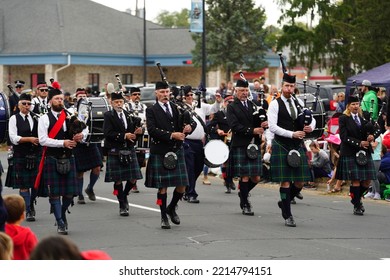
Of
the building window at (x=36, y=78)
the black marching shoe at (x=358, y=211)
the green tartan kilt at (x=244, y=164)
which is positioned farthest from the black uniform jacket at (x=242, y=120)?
the building window at (x=36, y=78)

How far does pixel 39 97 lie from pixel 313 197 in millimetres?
4697

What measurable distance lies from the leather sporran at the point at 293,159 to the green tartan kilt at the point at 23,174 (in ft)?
10.7

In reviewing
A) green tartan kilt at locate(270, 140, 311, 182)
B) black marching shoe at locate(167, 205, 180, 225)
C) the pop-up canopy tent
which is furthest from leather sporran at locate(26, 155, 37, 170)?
the pop-up canopy tent

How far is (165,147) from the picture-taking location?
452 inches

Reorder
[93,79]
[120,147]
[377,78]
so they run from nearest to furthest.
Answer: [120,147] < [377,78] < [93,79]

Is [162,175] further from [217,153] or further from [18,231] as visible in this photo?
[18,231]

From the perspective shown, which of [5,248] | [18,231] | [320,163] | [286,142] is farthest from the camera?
[320,163]

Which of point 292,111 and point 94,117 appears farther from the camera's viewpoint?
point 94,117

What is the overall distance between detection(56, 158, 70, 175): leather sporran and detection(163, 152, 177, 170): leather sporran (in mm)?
1201

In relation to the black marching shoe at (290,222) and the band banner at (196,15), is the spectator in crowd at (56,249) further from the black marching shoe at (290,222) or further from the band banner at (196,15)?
the band banner at (196,15)

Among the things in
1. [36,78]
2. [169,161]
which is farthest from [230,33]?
[169,161]

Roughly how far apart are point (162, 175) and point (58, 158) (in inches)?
51.1

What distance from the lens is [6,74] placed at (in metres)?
46.5
